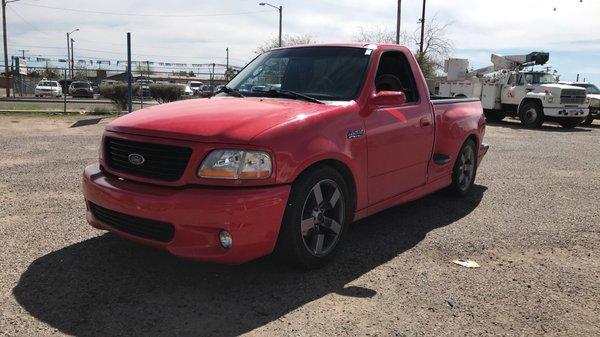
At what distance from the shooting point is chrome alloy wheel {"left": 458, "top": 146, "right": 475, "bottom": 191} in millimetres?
6316

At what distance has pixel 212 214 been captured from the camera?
128 inches

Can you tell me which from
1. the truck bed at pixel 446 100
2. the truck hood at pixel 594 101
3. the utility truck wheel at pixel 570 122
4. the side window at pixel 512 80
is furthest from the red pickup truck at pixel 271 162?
the truck hood at pixel 594 101

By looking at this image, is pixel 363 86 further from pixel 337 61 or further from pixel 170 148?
pixel 170 148

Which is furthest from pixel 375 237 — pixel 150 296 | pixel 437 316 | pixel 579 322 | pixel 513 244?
pixel 150 296

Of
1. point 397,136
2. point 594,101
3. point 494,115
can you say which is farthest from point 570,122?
point 397,136

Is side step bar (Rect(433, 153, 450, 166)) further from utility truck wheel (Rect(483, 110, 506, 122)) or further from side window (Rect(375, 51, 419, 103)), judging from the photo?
utility truck wheel (Rect(483, 110, 506, 122))

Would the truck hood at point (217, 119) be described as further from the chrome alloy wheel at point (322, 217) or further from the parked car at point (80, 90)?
the parked car at point (80, 90)

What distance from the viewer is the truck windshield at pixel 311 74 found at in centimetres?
448

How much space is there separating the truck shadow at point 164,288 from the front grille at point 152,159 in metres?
0.77

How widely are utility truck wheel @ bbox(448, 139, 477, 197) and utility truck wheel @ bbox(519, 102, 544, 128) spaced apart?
1497 cm

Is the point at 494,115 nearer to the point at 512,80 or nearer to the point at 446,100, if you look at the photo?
the point at 512,80

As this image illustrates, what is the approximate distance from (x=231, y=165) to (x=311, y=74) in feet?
5.67

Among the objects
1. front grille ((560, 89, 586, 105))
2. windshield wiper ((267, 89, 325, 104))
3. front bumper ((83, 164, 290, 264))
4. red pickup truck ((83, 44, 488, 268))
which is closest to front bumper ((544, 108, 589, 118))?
front grille ((560, 89, 586, 105))

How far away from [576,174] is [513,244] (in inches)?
184
